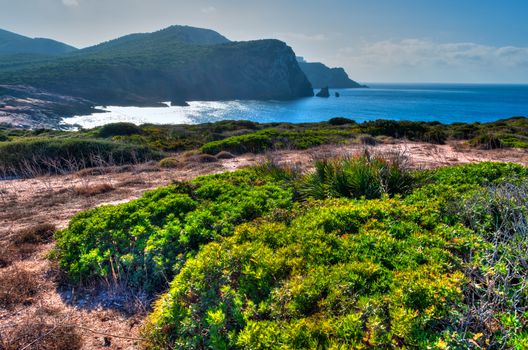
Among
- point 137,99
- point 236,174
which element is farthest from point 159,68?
point 236,174

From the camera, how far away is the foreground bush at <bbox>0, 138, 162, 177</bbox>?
547 inches

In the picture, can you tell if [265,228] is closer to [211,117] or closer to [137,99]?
[211,117]

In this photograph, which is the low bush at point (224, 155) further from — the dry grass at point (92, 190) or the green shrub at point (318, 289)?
the green shrub at point (318, 289)

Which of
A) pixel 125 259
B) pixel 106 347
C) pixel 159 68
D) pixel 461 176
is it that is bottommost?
pixel 106 347

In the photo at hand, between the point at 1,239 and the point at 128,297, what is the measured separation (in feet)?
12.0

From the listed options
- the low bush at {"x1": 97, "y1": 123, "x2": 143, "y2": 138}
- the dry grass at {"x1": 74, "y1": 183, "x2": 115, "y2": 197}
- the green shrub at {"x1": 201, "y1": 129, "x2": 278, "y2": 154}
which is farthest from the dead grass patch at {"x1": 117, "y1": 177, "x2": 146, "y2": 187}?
the low bush at {"x1": 97, "y1": 123, "x2": 143, "y2": 138}

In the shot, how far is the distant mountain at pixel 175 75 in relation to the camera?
92500mm

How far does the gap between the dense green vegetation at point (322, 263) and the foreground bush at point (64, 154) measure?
33.0ft

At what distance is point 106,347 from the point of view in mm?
3361

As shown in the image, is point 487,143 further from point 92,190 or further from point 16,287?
point 16,287

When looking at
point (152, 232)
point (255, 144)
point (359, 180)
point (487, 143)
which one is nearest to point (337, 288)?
point (152, 232)

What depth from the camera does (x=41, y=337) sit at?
3.18 m

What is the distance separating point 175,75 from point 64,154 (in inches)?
4406

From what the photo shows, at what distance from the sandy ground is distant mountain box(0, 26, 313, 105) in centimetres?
8732
